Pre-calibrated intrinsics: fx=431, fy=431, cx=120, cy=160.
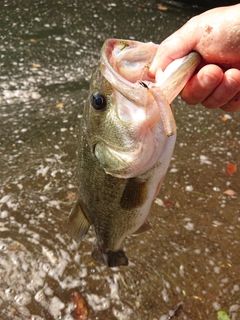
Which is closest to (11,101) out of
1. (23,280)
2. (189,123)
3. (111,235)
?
(189,123)

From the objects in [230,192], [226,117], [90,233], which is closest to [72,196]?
[90,233]

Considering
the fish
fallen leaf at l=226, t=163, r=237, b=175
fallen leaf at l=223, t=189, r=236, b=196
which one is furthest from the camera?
fallen leaf at l=226, t=163, r=237, b=175

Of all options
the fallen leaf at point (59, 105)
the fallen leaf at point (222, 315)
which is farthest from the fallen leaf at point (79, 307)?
the fallen leaf at point (59, 105)

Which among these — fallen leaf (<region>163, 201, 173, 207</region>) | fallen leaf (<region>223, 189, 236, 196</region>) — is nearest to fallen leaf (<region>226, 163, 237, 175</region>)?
fallen leaf (<region>223, 189, 236, 196</region>)

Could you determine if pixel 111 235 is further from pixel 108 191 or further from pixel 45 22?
pixel 45 22

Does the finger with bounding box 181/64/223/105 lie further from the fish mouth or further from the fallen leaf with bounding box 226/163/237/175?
the fallen leaf with bounding box 226/163/237/175

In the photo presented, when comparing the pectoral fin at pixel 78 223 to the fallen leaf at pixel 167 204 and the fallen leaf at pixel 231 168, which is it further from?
the fallen leaf at pixel 231 168

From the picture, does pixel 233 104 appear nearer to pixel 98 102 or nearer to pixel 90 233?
pixel 98 102
